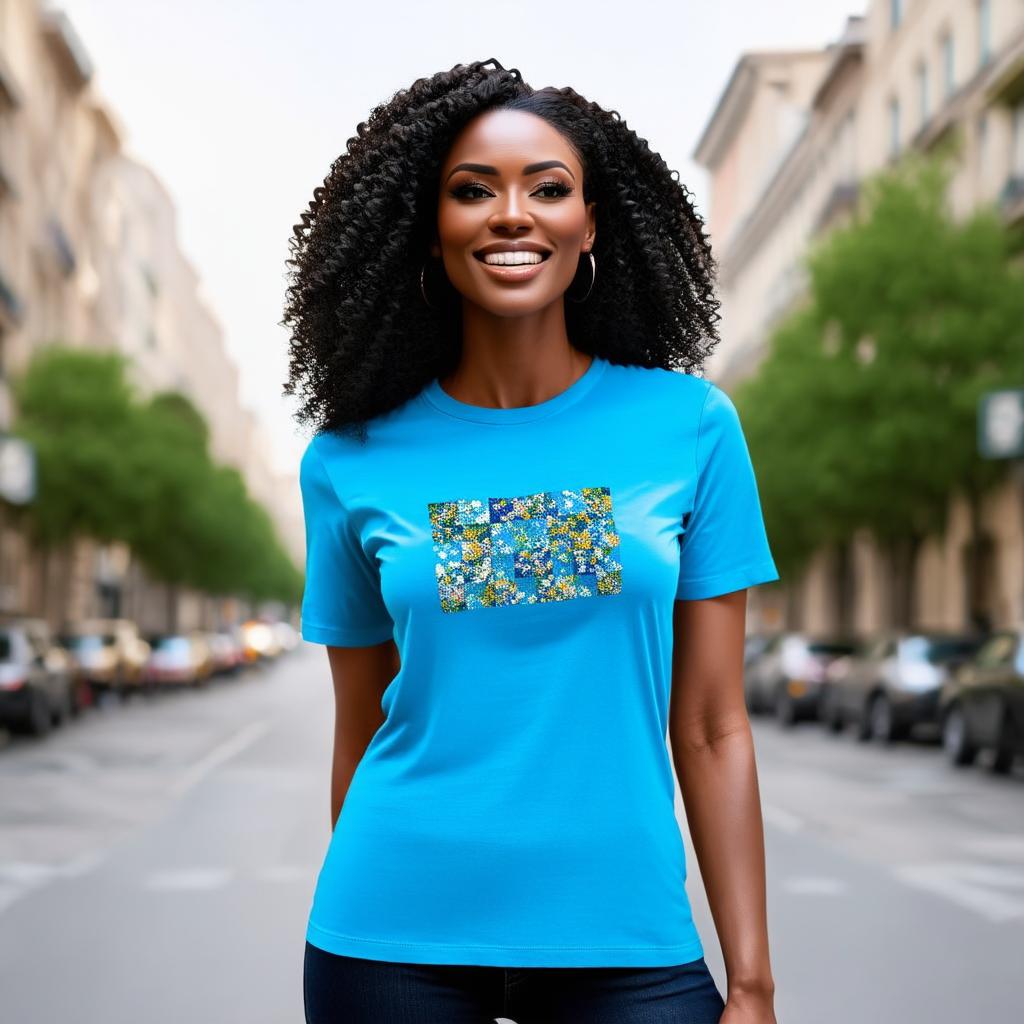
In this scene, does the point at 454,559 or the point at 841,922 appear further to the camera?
the point at 841,922

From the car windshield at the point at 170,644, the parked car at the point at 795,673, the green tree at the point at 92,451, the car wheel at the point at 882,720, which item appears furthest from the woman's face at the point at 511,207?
the car windshield at the point at 170,644

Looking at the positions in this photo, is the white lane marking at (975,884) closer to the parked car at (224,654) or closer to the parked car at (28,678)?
the parked car at (28,678)

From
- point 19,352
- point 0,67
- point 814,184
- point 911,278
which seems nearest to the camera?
point 911,278

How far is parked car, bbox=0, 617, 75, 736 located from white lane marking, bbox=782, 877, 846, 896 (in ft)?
51.5

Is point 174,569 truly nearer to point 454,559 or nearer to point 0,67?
point 0,67

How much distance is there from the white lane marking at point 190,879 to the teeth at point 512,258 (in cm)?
825

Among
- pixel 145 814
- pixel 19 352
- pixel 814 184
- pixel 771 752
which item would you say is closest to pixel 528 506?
pixel 145 814

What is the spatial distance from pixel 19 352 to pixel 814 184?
26.7 meters

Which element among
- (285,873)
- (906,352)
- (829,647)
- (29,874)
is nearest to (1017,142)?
(906,352)

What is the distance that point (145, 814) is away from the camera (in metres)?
14.8

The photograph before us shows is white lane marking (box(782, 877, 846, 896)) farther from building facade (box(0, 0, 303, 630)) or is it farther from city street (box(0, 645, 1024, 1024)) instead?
building facade (box(0, 0, 303, 630))

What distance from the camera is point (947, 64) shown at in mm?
44438

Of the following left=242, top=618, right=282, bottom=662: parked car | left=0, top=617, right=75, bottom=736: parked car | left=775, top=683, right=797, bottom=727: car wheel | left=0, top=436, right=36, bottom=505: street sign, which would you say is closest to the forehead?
left=0, top=617, right=75, bottom=736: parked car

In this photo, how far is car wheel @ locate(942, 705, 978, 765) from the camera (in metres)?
19.9
